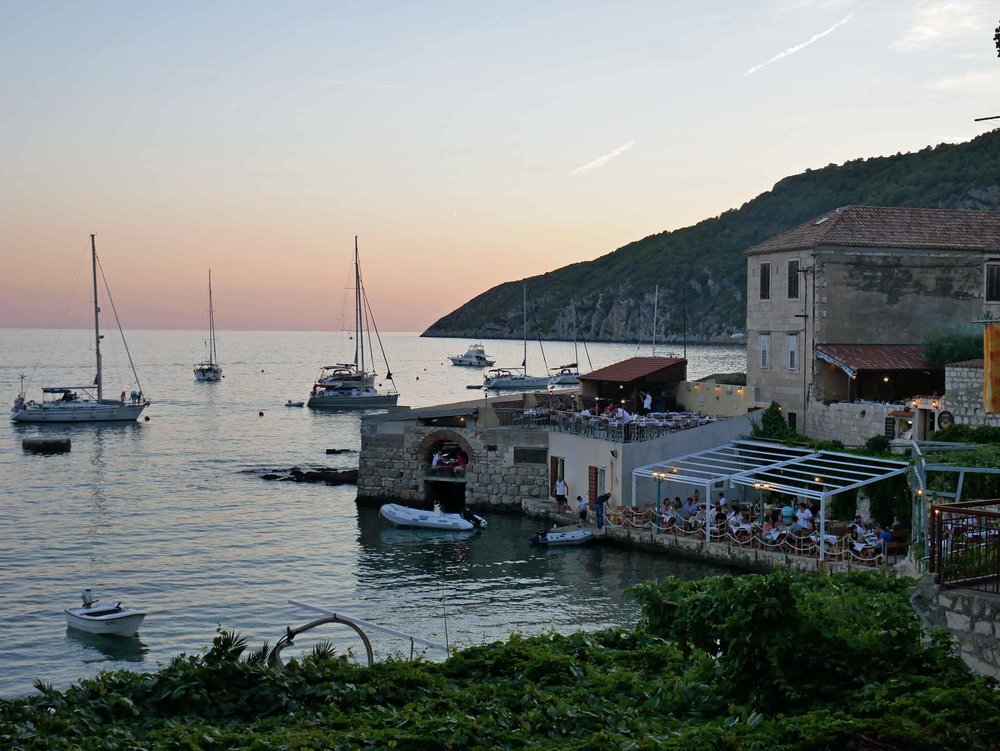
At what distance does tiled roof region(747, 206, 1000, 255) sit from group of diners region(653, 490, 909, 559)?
9655mm

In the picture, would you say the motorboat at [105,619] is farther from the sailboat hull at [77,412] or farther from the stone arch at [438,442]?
the sailboat hull at [77,412]

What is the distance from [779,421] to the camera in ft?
120

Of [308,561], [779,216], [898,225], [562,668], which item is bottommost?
[308,561]

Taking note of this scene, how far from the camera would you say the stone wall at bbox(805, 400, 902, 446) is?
33719mm

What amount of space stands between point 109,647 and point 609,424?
17.7 m

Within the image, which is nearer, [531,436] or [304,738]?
[304,738]

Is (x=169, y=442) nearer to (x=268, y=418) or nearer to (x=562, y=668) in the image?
(x=268, y=418)

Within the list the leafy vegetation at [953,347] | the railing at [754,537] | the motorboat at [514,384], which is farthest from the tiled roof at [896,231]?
the motorboat at [514,384]

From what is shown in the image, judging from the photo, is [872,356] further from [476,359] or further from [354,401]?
[476,359]

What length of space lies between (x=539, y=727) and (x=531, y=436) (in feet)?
95.7

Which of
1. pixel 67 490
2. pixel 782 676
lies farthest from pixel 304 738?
pixel 67 490

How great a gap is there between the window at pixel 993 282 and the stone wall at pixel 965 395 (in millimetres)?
8248

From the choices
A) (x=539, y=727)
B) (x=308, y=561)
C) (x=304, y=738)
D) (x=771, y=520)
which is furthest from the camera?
(x=308, y=561)

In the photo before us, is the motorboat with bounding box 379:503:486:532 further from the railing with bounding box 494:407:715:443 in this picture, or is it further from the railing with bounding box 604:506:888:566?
the railing with bounding box 604:506:888:566
